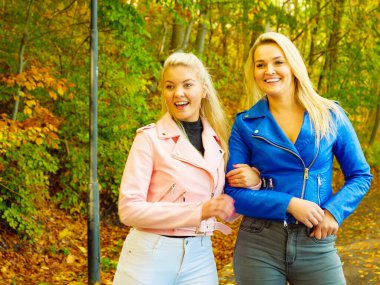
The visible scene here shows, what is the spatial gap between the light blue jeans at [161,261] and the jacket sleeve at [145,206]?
0.41 ft

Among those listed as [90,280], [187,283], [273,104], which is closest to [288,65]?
[273,104]

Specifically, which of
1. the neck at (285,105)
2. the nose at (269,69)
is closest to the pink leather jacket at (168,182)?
A: the neck at (285,105)

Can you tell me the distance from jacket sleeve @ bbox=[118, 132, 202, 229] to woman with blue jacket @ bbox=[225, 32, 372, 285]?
28cm

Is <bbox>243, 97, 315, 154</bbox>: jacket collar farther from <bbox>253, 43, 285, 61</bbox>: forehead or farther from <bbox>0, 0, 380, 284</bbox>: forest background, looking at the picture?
<bbox>0, 0, 380, 284</bbox>: forest background

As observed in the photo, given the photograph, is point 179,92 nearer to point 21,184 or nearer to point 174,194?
point 174,194

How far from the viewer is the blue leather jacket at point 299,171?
2.54m

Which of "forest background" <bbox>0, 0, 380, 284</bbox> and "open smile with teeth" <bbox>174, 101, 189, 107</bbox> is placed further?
"forest background" <bbox>0, 0, 380, 284</bbox>

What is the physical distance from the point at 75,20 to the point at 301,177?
932cm

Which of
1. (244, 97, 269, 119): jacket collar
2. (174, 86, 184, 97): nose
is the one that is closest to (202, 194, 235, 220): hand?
(244, 97, 269, 119): jacket collar

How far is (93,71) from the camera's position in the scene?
6867mm

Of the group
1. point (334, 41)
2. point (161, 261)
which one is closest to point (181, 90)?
point (161, 261)

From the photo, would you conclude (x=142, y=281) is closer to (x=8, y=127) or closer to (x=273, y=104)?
(x=273, y=104)

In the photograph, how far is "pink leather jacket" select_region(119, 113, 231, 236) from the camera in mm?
2547

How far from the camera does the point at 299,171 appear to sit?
257 centimetres
